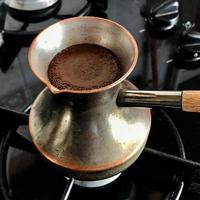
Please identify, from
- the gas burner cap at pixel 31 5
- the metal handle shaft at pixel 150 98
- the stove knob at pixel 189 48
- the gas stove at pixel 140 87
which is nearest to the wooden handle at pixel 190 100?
the metal handle shaft at pixel 150 98

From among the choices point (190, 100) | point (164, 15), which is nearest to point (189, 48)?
point (164, 15)

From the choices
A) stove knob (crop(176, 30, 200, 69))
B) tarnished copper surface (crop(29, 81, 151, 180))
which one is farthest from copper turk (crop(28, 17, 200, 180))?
stove knob (crop(176, 30, 200, 69))

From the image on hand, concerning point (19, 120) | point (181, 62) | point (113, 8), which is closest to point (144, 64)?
point (181, 62)

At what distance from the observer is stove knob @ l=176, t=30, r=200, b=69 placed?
69 centimetres

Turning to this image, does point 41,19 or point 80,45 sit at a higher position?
point 80,45

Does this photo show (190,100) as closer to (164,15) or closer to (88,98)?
(88,98)

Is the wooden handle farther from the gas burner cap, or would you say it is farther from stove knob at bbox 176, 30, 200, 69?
the gas burner cap

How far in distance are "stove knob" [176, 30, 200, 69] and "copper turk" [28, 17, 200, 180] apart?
0.26 meters

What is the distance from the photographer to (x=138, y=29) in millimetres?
786

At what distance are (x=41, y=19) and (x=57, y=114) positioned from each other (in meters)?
0.39

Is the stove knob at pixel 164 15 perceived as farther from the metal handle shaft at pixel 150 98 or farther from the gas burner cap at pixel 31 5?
the metal handle shaft at pixel 150 98

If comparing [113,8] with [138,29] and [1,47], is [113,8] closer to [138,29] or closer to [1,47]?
[138,29]

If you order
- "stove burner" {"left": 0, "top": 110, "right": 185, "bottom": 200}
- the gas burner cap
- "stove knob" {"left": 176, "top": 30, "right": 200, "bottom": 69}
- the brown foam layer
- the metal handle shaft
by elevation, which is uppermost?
the brown foam layer

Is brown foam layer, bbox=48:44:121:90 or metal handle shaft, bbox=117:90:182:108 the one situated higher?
brown foam layer, bbox=48:44:121:90
